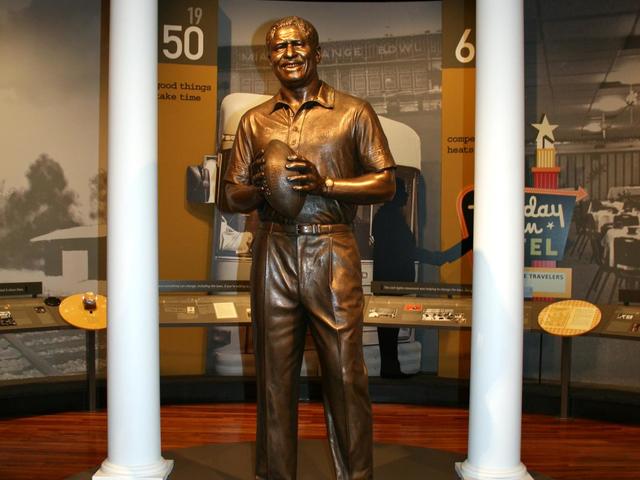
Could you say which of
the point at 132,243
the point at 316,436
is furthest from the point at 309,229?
the point at 316,436

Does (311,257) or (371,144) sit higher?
(371,144)

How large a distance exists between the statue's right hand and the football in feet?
0.20

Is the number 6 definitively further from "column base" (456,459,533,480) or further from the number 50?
"column base" (456,459,533,480)

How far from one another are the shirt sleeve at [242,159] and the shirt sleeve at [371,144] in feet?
1.56

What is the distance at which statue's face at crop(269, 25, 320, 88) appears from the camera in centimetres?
307

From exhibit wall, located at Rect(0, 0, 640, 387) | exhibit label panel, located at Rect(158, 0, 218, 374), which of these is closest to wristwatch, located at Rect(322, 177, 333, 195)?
exhibit wall, located at Rect(0, 0, 640, 387)

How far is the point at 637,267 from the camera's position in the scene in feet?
21.0

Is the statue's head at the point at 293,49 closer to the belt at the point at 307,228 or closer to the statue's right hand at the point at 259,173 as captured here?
the statue's right hand at the point at 259,173

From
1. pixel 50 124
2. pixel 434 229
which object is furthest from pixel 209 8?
pixel 434 229

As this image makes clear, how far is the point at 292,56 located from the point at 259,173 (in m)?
0.49

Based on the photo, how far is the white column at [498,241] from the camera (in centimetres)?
385

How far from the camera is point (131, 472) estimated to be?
388cm

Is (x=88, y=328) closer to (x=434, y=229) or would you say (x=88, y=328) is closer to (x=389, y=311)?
(x=389, y=311)

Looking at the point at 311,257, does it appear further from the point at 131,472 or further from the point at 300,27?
Answer: the point at 131,472
